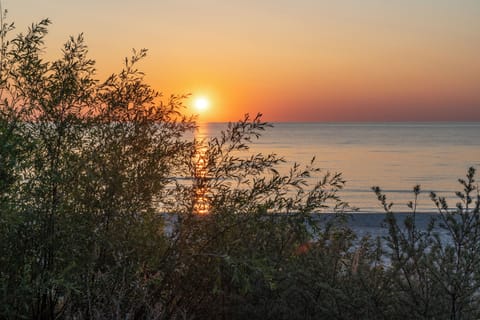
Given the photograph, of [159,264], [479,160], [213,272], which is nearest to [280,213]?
[213,272]

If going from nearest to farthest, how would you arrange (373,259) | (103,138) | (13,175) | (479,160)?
(13,175), (103,138), (373,259), (479,160)

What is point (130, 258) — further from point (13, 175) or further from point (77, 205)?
point (13, 175)

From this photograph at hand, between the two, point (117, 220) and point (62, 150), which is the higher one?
point (62, 150)

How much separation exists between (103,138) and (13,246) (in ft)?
4.92

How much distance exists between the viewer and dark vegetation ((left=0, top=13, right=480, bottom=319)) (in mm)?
6625

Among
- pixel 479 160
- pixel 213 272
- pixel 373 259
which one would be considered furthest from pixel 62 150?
pixel 479 160

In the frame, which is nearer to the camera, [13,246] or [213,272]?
[13,246]

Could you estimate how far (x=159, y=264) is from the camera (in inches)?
278

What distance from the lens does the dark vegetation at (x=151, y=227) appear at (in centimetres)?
662

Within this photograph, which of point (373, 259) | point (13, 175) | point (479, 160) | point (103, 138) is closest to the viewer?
point (13, 175)

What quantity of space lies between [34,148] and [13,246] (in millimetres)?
1035

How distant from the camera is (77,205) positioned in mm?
7016

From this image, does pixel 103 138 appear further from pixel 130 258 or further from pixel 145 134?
pixel 130 258

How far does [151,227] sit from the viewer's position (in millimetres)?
7059
